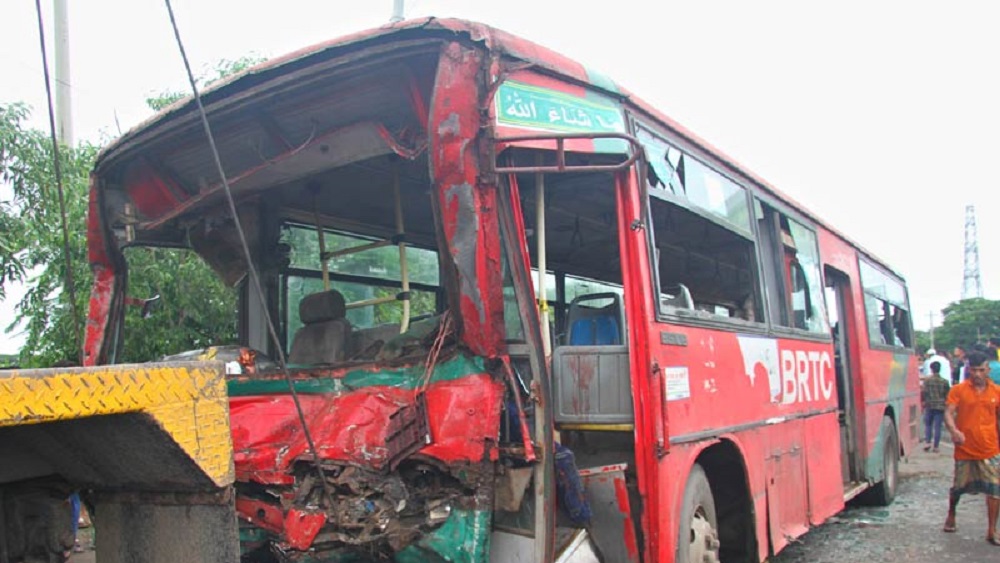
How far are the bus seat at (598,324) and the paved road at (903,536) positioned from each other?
3.41 m

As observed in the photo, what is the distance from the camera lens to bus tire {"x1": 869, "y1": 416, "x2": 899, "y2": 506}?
30.2ft

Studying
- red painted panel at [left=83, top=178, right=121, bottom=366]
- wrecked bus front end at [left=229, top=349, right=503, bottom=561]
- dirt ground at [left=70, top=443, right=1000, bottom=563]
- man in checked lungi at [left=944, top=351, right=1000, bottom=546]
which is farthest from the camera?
man in checked lungi at [left=944, top=351, right=1000, bottom=546]

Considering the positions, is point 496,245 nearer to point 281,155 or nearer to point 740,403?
point 281,155

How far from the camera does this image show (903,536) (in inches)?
303

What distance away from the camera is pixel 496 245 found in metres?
3.41

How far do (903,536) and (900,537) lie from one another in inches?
2.5

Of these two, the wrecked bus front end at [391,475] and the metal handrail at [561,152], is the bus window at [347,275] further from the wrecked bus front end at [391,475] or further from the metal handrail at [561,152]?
the metal handrail at [561,152]

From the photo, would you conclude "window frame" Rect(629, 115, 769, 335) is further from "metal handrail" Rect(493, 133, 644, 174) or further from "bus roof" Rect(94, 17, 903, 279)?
"bus roof" Rect(94, 17, 903, 279)

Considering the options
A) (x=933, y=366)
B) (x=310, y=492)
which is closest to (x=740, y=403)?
(x=310, y=492)

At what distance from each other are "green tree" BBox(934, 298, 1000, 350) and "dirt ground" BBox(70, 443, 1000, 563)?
3455cm

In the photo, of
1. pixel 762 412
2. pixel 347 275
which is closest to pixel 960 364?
pixel 762 412

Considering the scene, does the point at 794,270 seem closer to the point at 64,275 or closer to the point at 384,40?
the point at 384,40

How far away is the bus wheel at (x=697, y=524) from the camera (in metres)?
4.22

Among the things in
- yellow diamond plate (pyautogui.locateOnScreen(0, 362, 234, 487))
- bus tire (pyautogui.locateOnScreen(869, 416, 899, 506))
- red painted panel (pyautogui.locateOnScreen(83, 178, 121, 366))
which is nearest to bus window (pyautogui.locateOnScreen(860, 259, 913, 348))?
bus tire (pyautogui.locateOnScreen(869, 416, 899, 506))
